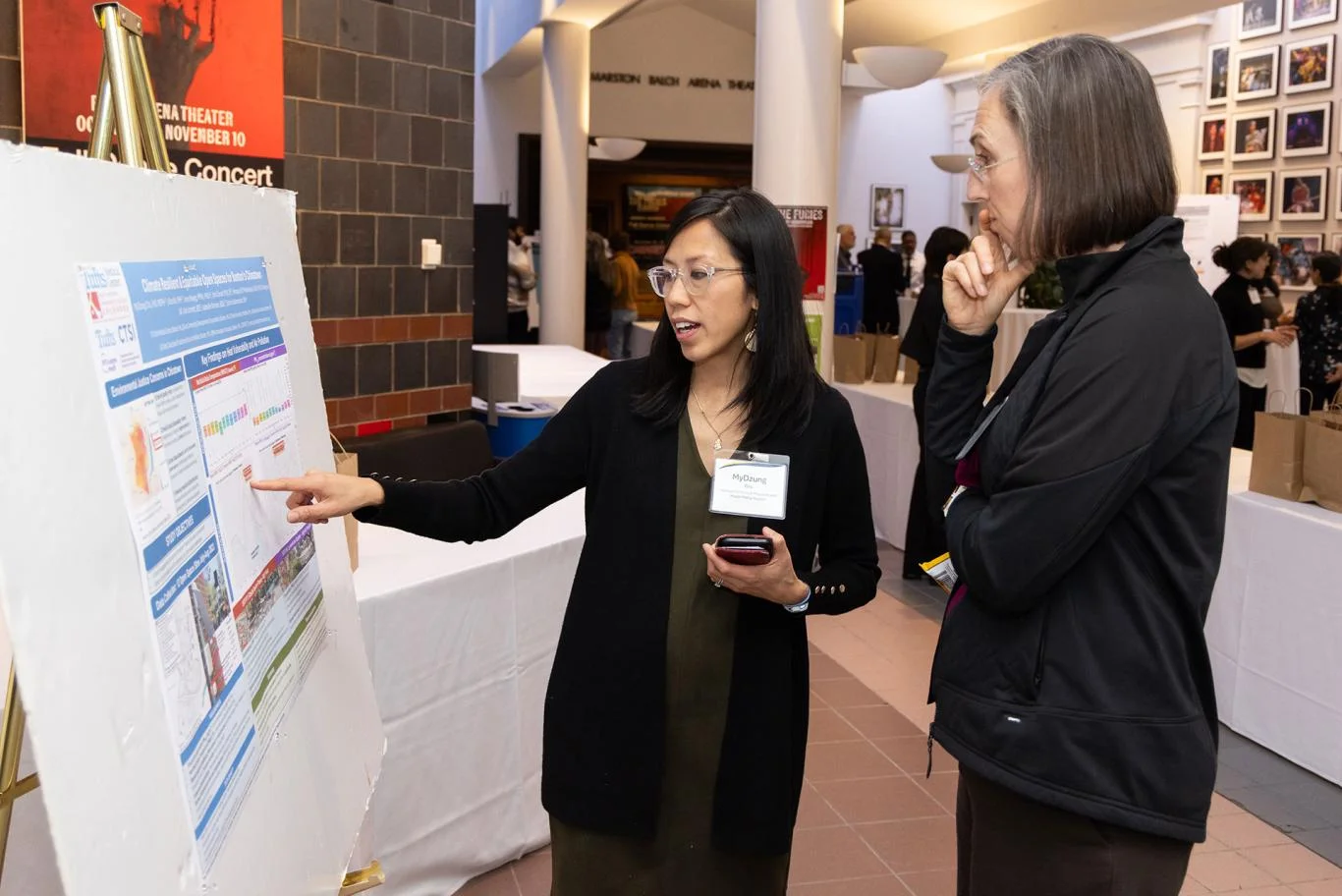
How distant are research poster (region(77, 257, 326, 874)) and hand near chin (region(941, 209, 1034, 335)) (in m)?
0.77

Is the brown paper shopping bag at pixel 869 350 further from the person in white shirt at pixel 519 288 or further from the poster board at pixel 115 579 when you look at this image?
the poster board at pixel 115 579

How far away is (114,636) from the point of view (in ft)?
3.18

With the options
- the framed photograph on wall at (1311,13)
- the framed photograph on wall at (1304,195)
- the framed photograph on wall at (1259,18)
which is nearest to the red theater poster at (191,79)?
the framed photograph on wall at (1311,13)

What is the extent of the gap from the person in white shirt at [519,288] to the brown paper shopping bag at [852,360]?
5.78 metres

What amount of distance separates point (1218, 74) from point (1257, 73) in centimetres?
59

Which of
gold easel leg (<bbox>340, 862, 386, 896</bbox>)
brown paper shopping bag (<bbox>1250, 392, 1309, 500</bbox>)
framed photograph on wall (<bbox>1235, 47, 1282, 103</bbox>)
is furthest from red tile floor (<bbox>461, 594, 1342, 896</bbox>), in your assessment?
framed photograph on wall (<bbox>1235, 47, 1282, 103</bbox>)

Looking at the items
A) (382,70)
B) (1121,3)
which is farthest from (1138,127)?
(1121,3)

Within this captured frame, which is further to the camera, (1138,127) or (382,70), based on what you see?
(382,70)

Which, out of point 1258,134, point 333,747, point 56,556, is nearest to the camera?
point 56,556

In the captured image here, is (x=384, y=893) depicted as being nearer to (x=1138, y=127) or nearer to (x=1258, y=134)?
(x=1138, y=127)

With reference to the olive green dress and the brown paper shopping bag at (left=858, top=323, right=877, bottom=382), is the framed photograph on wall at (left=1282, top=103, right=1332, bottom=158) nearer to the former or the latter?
the brown paper shopping bag at (left=858, top=323, right=877, bottom=382)

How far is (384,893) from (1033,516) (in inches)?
74.2

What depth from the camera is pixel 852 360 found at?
727 centimetres

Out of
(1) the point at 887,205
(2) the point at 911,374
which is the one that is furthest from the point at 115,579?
(1) the point at 887,205
